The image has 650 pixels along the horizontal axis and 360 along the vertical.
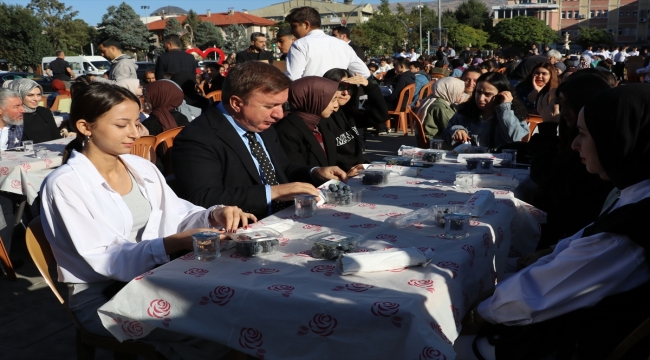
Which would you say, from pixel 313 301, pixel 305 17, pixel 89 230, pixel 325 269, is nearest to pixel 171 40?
pixel 305 17

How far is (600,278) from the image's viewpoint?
1622 millimetres

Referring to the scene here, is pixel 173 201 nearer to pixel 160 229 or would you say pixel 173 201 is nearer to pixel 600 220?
pixel 160 229

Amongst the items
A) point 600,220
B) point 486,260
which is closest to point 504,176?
point 486,260

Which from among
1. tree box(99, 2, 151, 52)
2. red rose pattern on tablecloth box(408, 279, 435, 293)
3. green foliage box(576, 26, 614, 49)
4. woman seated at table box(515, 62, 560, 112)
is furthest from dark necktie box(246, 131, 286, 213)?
green foliage box(576, 26, 614, 49)

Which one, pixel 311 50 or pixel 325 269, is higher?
pixel 311 50

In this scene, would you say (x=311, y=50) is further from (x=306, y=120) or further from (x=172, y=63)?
(x=172, y=63)

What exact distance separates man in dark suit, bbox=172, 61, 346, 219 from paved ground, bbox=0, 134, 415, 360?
79cm

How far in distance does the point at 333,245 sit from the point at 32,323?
2484mm

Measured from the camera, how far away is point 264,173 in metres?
3.16

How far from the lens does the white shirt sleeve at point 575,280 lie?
1.60m

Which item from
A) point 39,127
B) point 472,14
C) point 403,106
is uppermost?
point 472,14

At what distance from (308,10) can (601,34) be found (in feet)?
223

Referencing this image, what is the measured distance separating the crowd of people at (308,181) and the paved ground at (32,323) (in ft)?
1.65

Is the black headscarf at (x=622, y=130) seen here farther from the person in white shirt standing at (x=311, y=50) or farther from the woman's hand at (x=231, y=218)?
the person in white shirt standing at (x=311, y=50)
